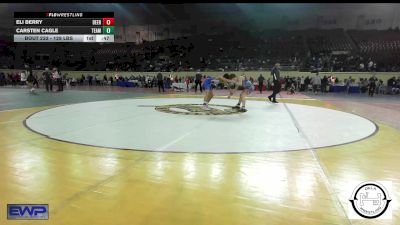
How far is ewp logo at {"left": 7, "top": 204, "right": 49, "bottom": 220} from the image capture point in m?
2.82

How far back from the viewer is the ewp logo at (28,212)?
2817 millimetres

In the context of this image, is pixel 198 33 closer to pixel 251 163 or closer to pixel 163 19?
pixel 163 19

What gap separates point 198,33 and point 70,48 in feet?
40.3

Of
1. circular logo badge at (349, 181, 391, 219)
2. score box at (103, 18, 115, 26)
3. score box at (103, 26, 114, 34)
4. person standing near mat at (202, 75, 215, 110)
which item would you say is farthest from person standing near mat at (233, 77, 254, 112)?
circular logo badge at (349, 181, 391, 219)

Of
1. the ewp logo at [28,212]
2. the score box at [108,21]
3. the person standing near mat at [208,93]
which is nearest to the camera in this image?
the ewp logo at [28,212]

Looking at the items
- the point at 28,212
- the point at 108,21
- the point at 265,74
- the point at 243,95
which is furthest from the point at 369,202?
the point at 265,74

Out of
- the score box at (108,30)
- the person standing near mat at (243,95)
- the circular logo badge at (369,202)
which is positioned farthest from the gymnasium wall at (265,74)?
the circular logo badge at (369,202)

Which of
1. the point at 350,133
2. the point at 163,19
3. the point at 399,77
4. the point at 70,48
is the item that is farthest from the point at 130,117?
the point at 70,48

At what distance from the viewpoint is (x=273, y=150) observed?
5.18m
